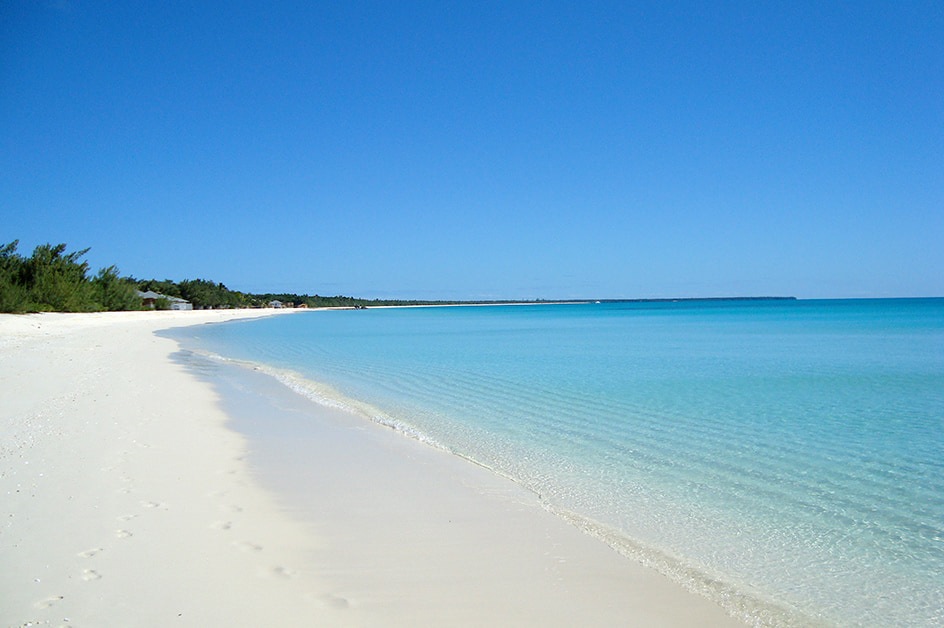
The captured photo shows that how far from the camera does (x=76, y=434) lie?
7.51 metres

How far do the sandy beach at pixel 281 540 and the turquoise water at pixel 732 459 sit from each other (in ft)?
1.95

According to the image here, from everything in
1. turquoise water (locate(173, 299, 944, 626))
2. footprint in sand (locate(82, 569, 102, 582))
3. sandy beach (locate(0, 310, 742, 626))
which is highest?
footprint in sand (locate(82, 569, 102, 582))

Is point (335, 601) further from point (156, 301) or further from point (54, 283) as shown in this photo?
point (156, 301)

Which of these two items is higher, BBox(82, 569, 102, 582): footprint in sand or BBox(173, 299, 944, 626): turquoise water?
BBox(82, 569, 102, 582): footprint in sand

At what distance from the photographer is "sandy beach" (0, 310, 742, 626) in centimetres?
344

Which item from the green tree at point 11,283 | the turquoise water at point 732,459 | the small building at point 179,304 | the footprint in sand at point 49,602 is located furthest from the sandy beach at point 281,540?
the small building at point 179,304

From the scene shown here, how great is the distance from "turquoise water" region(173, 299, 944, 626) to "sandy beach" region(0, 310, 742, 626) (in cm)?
59

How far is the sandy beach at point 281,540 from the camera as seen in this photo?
3436mm

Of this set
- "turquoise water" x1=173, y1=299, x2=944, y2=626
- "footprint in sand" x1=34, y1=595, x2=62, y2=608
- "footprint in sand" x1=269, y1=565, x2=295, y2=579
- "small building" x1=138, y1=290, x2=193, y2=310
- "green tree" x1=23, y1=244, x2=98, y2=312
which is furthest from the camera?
"small building" x1=138, y1=290, x2=193, y2=310

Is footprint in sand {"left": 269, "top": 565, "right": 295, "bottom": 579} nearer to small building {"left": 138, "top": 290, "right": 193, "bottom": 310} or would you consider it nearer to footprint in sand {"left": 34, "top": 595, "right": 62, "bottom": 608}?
footprint in sand {"left": 34, "top": 595, "right": 62, "bottom": 608}

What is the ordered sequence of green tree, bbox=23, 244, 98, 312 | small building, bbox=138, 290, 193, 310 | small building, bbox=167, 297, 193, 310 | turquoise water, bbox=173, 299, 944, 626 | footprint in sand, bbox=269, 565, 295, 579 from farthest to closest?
small building, bbox=167, 297, 193, 310 < small building, bbox=138, 290, 193, 310 < green tree, bbox=23, 244, 98, 312 < turquoise water, bbox=173, 299, 944, 626 < footprint in sand, bbox=269, 565, 295, 579

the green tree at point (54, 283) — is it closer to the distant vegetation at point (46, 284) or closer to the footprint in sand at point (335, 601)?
the distant vegetation at point (46, 284)

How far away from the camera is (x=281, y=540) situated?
444 centimetres

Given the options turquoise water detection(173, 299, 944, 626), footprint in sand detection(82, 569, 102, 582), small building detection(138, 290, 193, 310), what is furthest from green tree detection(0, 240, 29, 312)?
A: footprint in sand detection(82, 569, 102, 582)
